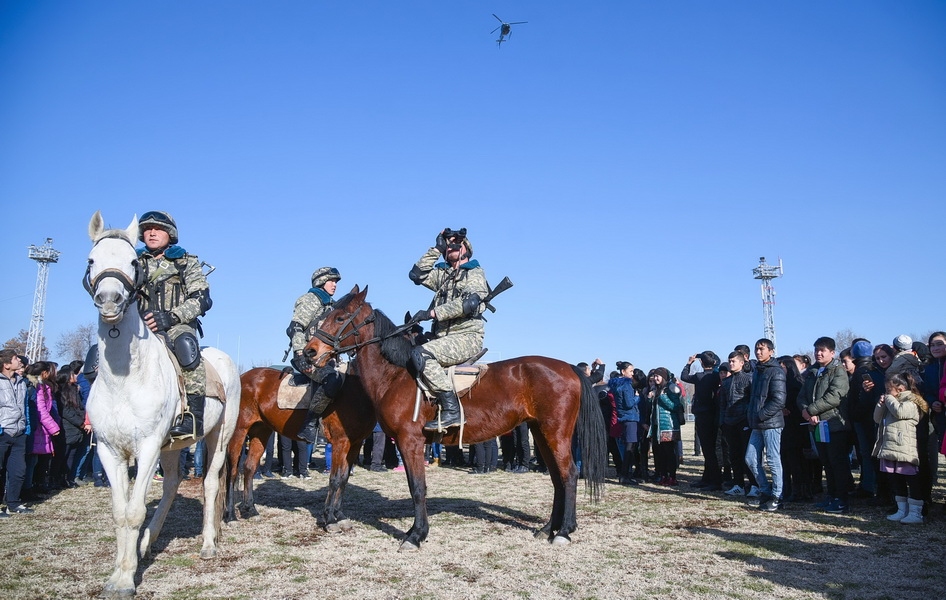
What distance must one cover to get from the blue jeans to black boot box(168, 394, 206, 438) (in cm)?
729

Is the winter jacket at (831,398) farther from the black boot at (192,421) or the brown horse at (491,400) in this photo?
the black boot at (192,421)

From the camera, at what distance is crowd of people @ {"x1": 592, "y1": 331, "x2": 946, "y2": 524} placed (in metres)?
8.35

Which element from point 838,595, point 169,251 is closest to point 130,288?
point 169,251

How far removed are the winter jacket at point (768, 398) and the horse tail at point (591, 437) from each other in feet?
8.76

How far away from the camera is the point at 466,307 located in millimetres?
7449

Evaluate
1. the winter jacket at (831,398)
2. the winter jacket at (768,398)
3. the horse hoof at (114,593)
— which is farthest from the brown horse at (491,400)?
the winter jacket at (831,398)

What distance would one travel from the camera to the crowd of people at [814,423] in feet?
27.4

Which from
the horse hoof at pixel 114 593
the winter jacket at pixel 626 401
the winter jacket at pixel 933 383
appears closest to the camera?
the horse hoof at pixel 114 593

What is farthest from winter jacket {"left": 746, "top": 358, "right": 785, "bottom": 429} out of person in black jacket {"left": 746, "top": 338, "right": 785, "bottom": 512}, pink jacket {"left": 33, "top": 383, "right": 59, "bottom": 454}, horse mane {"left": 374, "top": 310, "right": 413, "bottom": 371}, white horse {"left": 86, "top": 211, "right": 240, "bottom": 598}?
pink jacket {"left": 33, "top": 383, "right": 59, "bottom": 454}

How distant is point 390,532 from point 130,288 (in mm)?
4436

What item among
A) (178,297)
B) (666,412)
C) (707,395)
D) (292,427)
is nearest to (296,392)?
(292,427)

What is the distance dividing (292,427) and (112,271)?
15.9ft

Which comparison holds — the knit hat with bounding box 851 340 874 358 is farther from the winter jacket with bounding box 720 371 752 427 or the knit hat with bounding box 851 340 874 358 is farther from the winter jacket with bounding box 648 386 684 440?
the winter jacket with bounding box 648 386 684 440

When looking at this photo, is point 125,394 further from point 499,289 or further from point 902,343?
point 902,343
